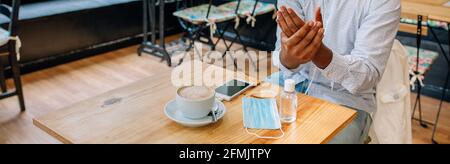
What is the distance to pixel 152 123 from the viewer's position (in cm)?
112

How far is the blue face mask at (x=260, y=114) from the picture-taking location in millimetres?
1121

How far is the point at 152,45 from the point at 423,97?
204cm

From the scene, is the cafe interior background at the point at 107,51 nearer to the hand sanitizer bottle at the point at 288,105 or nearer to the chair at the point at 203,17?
the chair at the point at 203,17

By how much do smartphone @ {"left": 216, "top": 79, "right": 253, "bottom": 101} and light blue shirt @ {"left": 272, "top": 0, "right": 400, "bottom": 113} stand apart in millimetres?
182

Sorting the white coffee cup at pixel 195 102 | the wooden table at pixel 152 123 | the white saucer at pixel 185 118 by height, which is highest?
the white coffee cup at pixel 195 102

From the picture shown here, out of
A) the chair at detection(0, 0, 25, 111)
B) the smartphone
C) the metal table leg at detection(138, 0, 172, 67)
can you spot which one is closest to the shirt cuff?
the smartphone

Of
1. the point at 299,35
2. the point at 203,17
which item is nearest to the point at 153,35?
the point at 203,17

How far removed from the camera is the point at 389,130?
166 cm

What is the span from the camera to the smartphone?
1280 mm

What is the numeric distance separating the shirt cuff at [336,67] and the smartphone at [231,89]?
0.78 feet

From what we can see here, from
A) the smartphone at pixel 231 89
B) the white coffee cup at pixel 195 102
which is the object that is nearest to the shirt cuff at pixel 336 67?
the smartphone at pixel 231 89

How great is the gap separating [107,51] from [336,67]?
276 centimetres
